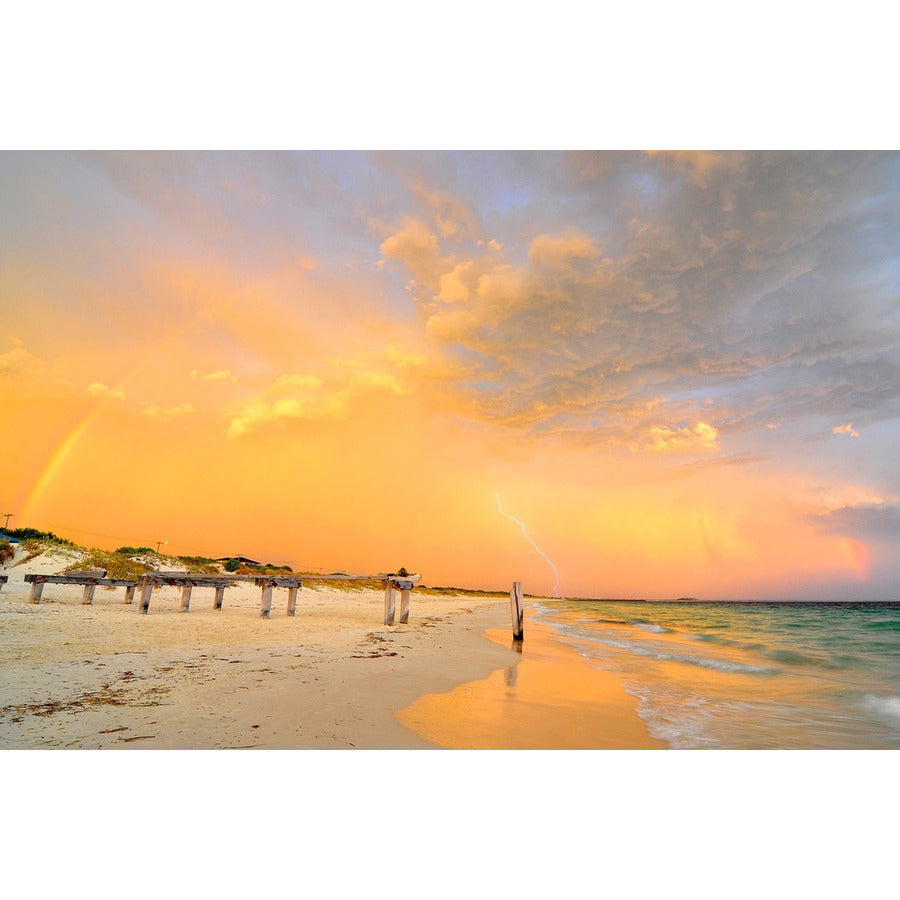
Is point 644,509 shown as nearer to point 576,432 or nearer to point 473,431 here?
point 576,432

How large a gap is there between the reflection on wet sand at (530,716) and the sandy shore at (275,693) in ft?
0.06

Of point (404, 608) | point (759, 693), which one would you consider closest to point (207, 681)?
point (759, 693)

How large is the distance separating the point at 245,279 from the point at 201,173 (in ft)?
8.97

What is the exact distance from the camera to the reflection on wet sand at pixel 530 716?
4160 mm

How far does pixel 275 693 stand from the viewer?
4.64m

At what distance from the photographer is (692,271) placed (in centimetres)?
1349

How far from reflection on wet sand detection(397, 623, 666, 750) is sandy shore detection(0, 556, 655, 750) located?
0.02 m

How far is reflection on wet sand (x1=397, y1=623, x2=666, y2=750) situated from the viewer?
4.16 metres

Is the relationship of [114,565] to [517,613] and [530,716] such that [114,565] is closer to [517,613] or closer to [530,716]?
[517,613]

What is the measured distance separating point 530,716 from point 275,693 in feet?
8.48

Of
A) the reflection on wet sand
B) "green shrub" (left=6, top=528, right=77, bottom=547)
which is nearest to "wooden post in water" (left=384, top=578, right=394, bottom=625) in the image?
the reflection on wet sand

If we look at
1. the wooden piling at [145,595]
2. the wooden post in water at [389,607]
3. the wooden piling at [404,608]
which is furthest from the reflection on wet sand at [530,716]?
the wooden piling at [145,595]

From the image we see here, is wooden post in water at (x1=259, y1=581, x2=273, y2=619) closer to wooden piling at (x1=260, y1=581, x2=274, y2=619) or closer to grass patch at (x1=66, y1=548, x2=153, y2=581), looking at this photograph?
wooden piling at (x1=260, y1=581, x2=274, y2=619)
